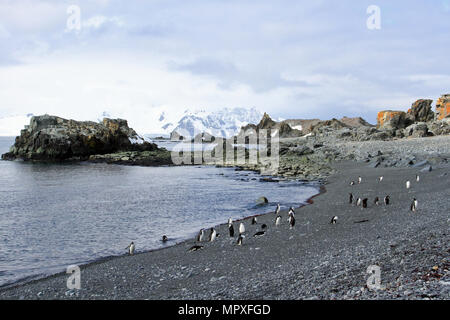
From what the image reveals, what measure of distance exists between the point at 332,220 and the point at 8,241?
15688 millimetres

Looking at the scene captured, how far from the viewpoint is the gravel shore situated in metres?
8.34

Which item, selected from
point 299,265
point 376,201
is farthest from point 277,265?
point 376,201

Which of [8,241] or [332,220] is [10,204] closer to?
[8,241]

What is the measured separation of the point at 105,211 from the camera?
998 inches

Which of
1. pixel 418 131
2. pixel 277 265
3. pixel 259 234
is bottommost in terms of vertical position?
pixel 259 234

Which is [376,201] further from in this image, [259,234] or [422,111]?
[422,111]

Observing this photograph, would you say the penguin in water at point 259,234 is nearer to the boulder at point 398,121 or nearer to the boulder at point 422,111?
the boulder at point 398,121

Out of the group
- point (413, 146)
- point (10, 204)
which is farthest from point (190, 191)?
point (413, 146)

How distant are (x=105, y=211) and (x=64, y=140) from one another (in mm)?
51618

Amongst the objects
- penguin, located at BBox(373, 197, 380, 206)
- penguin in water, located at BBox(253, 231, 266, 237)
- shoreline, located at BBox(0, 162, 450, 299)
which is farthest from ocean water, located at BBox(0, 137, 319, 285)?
penguin, located at BBox(373, 197, 380, 206)

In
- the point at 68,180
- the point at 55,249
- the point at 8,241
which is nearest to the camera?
the point at 55,249

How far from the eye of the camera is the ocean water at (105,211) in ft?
52.4

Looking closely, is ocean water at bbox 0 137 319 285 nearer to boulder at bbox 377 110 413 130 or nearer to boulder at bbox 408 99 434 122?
boulder at bbox 377 110 413 130
